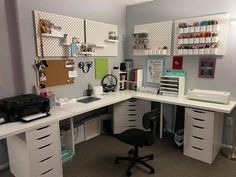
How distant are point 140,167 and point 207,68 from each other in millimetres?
1776

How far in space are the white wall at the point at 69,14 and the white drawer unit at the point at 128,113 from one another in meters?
0.63

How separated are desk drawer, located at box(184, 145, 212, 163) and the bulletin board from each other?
201 centimetres

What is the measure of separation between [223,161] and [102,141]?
5.91 ft

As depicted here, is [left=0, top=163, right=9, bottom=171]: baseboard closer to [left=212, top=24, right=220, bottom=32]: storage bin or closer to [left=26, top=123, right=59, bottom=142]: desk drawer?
[left=26, top=123, right=59, bottom=142]: desk drawer

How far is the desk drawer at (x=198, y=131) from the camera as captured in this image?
2470 mm

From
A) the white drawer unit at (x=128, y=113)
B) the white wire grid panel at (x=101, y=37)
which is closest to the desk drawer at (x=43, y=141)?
the white drawer unit at (x=128, y=113)

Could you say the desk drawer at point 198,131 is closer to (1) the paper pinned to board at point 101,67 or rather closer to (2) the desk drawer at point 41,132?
(1) the paper pinned to board at point 101,67

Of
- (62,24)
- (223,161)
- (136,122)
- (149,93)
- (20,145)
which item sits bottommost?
(223,161)

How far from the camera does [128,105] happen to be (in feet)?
10.8

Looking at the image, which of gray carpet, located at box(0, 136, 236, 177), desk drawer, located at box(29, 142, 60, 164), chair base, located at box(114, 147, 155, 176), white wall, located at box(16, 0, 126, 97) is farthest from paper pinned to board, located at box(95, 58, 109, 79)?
desk drawer, located at box(29, 142, 60, 164)

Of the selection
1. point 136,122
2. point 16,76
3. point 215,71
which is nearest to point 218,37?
point 215,71

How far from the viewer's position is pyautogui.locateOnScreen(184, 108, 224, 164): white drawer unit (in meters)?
2.46

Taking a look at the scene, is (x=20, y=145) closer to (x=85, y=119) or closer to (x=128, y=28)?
(x=85, y=119)

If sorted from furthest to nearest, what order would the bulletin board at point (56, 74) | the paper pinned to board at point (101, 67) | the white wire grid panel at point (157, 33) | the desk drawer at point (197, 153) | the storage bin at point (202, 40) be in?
the paper pinned to board at point (101, 67), the white wire grid panel at point (157, 33), the storage bin at point (202, 40), the bulletin board at point (56, 74), the desk drawer at point (197, 153)
